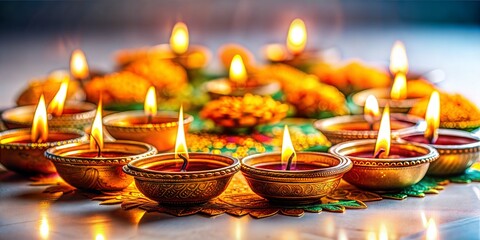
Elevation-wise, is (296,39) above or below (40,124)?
above

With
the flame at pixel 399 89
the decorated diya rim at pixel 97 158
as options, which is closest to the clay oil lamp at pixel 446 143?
the flame at pixel 399 89

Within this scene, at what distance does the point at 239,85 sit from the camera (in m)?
2.46

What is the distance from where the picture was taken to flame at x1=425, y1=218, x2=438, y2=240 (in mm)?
1384

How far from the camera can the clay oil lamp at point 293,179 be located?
149 cm

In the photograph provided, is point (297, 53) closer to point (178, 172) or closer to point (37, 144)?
point (37, 144)

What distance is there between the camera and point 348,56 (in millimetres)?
4512

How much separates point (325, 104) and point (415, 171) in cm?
73

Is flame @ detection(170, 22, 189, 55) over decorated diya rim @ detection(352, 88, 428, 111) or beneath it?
over

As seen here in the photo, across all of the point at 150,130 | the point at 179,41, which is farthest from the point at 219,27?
the point at 150,130

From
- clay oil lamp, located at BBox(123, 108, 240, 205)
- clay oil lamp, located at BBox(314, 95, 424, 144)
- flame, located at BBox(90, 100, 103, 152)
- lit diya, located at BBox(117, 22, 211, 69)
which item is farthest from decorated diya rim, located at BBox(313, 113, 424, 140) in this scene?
lit diya, located at BBox(117, 22, 211, 69)

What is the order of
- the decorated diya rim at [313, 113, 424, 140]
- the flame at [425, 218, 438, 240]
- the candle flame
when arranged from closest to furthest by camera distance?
the flame at [425, 218, 438, 240] < the decorated diya rim at [313, 113, 424, 140] < the candle flame

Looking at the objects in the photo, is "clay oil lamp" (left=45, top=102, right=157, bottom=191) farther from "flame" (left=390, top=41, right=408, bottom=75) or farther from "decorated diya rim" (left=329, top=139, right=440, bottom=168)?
"flame" (left=390, top=41, right=408, bottom=75)

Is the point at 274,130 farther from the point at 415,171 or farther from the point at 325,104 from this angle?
the point at 415,171

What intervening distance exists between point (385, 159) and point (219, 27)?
502 cm
